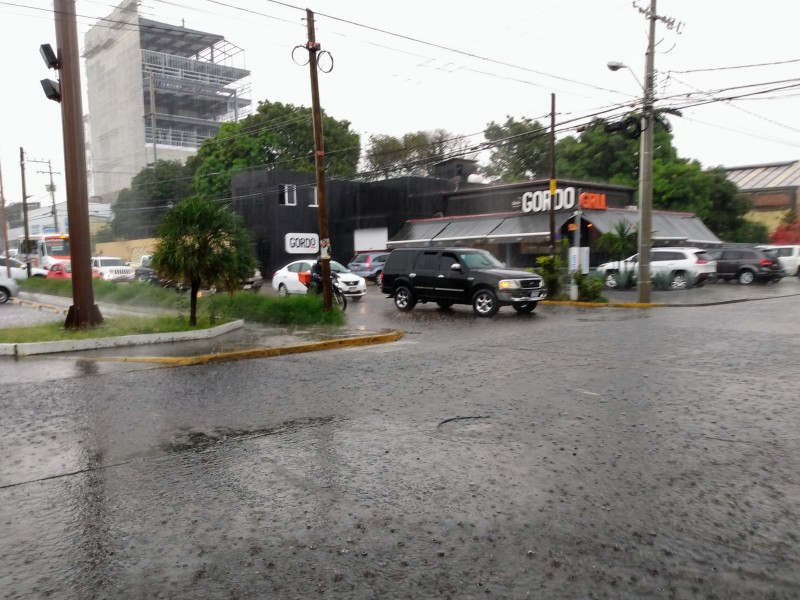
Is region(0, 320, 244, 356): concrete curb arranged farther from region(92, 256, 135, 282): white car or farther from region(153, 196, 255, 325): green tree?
region(92, 256, 135, 282): white car

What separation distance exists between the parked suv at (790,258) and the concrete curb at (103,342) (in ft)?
96.5

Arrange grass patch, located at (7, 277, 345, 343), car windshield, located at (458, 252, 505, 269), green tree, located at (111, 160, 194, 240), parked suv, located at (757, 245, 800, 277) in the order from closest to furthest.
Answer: grass patch, located at (7, 277, 345, 343) → car windshield, located at (458, 252, 505, 269) → parked suv, located at (757, 245, 800, 277) → green tree, located at (111, 160, 194, 240)

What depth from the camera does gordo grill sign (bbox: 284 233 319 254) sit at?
141ft

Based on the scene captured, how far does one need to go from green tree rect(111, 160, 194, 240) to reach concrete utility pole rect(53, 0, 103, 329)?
49.3 metres

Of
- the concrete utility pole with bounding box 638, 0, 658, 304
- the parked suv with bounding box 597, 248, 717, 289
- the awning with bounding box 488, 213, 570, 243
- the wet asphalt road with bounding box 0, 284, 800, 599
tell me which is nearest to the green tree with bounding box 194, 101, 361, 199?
the awning with bounding box 488, 213, 570, 243

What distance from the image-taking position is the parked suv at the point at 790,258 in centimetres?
3272

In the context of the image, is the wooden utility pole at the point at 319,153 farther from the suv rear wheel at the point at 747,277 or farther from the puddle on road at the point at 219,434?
the suv rear wheel at the point at 747,277

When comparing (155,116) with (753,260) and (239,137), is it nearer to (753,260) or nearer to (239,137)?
(239,137)

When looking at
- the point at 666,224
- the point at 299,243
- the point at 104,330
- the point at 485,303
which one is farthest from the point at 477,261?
the point at 299,243

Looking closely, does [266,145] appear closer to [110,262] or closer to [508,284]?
[110,262]

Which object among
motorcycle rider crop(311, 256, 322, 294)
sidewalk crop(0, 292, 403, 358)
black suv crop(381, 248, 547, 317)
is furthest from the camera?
motorcycle rider crop(311, 256, 322, 294)

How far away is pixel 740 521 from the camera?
416 cm

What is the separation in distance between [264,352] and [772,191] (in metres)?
58.3

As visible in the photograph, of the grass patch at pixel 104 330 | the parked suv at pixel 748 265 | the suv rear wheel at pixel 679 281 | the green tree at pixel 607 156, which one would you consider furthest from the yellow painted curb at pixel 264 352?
the green tree at pixel 607 156
